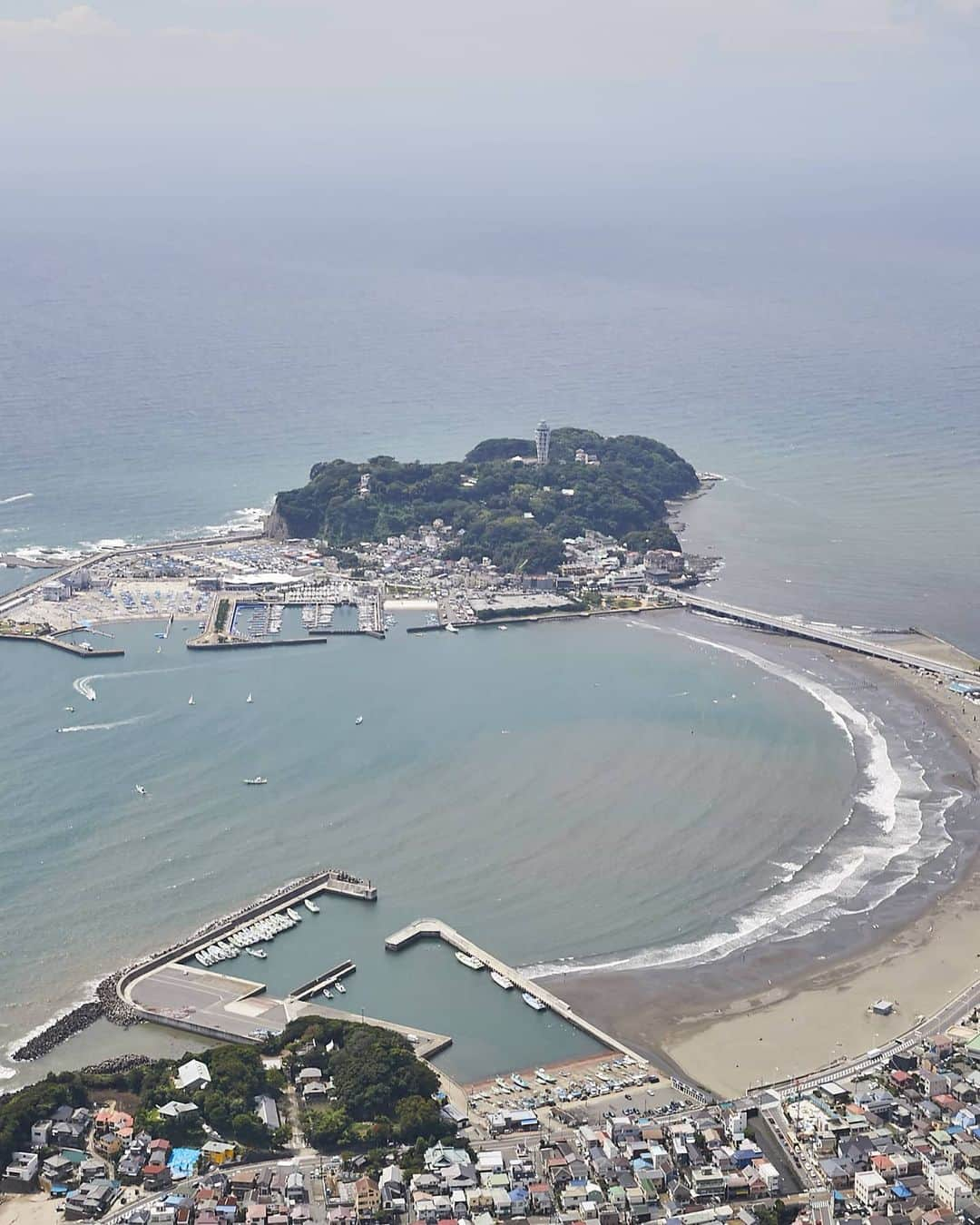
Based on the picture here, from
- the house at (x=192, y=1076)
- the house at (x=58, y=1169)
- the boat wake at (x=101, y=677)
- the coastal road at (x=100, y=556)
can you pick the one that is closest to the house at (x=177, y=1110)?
the house at (x=192, y=1076)

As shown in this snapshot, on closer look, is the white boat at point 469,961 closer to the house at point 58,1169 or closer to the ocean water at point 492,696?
the ocean water at point 492,696

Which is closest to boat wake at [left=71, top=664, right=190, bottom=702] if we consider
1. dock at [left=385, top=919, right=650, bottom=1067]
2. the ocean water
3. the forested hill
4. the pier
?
the ocean water

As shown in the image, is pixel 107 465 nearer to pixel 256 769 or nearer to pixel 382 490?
pixel 382 490

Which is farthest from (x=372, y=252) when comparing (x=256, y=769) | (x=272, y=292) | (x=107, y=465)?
(x=256, y=769)

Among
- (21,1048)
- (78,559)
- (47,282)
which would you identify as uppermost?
(47,282)

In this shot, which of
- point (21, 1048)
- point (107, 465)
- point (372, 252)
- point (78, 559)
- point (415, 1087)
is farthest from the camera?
point (372, 252)

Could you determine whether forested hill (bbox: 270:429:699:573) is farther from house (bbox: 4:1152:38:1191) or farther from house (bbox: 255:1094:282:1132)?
house (bbox: 4:1152:38:1191)

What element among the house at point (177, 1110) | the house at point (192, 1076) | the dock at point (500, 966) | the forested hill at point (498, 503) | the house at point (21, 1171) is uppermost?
the forested hill at point (498, 503)
